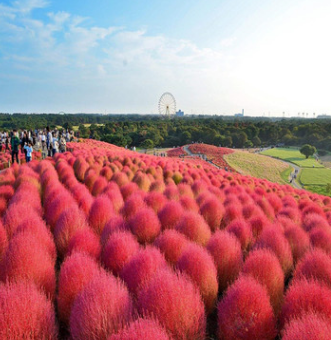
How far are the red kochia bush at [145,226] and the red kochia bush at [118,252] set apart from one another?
0.65 meters

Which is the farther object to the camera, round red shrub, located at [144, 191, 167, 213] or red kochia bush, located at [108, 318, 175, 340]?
round red shrub, located at [144, 191, 167, 213]

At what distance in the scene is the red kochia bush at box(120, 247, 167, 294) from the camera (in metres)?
2.42

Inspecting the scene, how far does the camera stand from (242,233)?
387cm

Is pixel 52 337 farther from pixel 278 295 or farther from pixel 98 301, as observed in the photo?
pixel 278 295

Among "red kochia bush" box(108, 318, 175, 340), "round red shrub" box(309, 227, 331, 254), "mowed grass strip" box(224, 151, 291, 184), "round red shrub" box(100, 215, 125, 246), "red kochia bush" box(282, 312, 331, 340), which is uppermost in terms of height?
"red kochia bush" box(108, 318, 175, 340)

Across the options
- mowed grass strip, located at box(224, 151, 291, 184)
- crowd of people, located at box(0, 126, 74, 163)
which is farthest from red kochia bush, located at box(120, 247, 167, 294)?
mowed grass strip, located at box(224, 151, 291, 184)

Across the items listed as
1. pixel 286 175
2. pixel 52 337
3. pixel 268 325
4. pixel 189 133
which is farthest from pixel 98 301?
pixel 189 133

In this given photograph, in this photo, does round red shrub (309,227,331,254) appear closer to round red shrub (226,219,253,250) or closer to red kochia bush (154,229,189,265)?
round red shrub (226,219,253,250)

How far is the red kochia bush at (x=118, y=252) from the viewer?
2.86 meters

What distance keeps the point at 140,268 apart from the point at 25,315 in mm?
1014

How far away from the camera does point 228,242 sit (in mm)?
3199

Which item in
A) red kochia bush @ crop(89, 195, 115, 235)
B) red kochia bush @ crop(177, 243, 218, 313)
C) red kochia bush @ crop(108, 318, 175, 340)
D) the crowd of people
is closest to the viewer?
red kochia bush @ crop(108, 318, 175, 340)

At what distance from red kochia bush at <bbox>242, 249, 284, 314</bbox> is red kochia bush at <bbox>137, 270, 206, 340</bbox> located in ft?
2.67

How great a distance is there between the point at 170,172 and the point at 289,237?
5.98 meters
